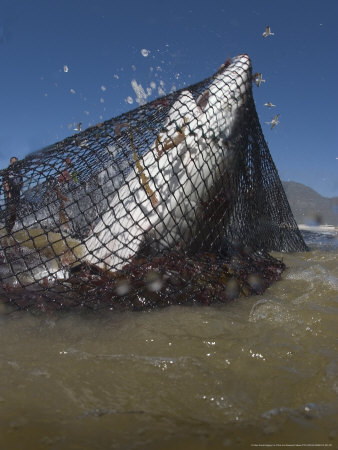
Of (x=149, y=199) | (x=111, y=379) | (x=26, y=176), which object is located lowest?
(x=111, y=379)

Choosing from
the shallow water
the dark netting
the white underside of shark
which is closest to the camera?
the shallow water

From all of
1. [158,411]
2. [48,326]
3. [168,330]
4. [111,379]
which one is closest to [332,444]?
[158,411]

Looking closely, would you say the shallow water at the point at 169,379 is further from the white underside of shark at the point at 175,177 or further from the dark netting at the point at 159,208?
the white underside of shark at the point at 175,177

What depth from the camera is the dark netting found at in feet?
8.44

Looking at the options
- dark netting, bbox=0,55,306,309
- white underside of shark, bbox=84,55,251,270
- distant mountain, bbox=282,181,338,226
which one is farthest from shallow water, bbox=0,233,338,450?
distant mountain, bbox=282,181,338,226

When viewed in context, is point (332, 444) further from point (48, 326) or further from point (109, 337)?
point (48, 326)

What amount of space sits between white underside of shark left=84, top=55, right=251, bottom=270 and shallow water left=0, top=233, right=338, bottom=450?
81 cm

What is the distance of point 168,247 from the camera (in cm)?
296

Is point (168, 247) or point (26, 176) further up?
point (26, 176)

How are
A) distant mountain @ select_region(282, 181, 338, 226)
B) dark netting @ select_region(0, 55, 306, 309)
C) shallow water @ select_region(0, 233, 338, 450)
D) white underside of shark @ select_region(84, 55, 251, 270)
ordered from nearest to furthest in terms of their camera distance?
shallow water @ select_region(0, 233, 338, 450) → dark netting @ select_region(0, 55, 306, 309) → white underside of shark @ select_region(84, 55, 251, 270) → distant mountain @ select_region(282, 181, 338, 226)

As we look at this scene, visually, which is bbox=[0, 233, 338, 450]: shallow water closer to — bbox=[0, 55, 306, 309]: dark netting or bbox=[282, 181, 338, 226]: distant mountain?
bbox=[0, 55, 306, 309]: dark netting

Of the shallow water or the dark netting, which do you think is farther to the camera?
the dark netting

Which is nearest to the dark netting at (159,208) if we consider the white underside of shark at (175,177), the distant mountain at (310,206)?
the white underside of shark at (175,177)

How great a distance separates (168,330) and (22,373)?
2.60 ft
